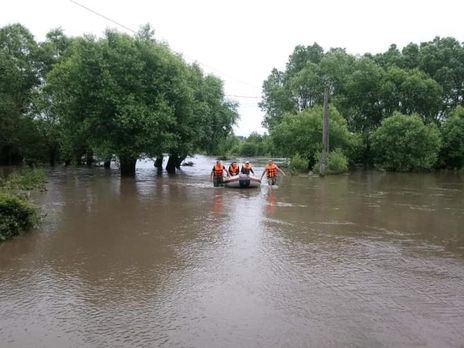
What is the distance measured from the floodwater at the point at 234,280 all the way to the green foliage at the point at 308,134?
2528 cm

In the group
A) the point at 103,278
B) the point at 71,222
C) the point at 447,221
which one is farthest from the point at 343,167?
the point at 103,278

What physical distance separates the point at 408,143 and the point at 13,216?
1460 inches

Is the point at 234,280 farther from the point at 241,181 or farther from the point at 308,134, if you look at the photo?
the point at 308,134

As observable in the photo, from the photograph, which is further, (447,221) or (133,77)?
(133,77)

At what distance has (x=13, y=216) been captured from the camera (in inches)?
422

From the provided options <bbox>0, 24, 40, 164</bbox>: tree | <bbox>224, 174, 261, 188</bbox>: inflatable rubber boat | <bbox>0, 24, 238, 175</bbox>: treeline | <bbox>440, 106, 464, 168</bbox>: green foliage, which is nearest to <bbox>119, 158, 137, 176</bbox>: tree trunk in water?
<bbox>0, 24, 238, 175</bbox>: treeline

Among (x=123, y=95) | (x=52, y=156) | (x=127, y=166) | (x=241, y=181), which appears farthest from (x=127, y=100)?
(x=52, y=156)

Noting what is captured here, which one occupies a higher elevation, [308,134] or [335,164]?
[308,134]

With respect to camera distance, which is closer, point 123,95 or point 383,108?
point 123,95

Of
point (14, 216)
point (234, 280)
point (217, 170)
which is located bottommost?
point (234, 280)

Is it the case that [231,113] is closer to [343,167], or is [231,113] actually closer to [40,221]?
[343,167]

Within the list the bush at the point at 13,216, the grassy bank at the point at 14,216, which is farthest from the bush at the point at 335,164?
the bush at the point at 13,216

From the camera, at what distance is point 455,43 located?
5141cm

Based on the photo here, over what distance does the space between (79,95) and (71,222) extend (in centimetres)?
1623
